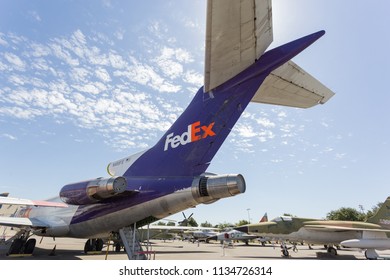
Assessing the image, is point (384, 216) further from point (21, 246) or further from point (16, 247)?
point (16, 247)

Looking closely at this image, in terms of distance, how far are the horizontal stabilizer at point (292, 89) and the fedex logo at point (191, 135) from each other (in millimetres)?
1364

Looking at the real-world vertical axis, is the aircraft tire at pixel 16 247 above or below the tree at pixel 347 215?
below

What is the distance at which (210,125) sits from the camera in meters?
5.77

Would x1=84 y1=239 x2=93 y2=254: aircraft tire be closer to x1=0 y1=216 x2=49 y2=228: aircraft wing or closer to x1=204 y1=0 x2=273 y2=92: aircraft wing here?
x1=0 y1=216 x2=49 y2=228: aircraft wing

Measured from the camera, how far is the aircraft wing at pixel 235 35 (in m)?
3.72

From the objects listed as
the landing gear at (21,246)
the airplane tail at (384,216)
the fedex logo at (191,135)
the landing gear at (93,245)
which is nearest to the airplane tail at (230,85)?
the fedex logo at (191,135)

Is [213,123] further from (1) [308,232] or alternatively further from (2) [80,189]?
(1) [308,232]

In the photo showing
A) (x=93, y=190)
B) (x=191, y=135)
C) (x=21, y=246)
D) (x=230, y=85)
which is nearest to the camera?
(x=230, y=85)

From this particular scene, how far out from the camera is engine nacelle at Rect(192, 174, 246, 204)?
16.4 feet

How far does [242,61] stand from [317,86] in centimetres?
193

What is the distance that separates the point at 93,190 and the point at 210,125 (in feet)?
11.1

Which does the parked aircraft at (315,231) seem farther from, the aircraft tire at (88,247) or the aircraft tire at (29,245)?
the aircraft tire at (29,245)

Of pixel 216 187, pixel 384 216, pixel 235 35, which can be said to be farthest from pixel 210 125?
pixel 384 216

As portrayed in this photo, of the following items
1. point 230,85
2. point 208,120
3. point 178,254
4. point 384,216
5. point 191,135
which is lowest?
point 178,254
